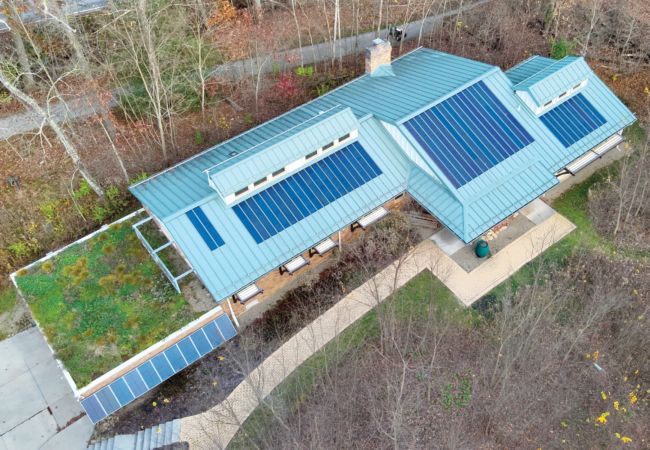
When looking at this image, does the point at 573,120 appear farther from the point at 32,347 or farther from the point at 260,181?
the point at 32,347

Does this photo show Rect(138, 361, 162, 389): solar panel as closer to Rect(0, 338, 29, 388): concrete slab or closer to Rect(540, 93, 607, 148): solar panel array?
Rect(0, 338, 29, 388): concrete slab

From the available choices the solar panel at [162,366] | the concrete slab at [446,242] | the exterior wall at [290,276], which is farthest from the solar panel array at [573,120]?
the solar panel at [162,366]

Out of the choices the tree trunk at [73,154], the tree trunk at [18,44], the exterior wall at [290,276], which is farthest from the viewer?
the tree trunk at [18,44]

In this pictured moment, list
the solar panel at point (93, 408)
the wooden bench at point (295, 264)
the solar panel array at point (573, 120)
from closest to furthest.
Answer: the solar panel at point (93, 408)
the wooden bench at point (295, 264)
the solar panel array at point (573, 120)

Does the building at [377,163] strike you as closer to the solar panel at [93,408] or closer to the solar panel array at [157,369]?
the solar panel array at [157,369]

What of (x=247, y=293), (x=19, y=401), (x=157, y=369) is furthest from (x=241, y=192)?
(x=19, y=401)

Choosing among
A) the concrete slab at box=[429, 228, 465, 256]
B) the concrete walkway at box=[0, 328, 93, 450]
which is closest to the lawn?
the concrete walkway at box=[0, 328, 93, 450]
